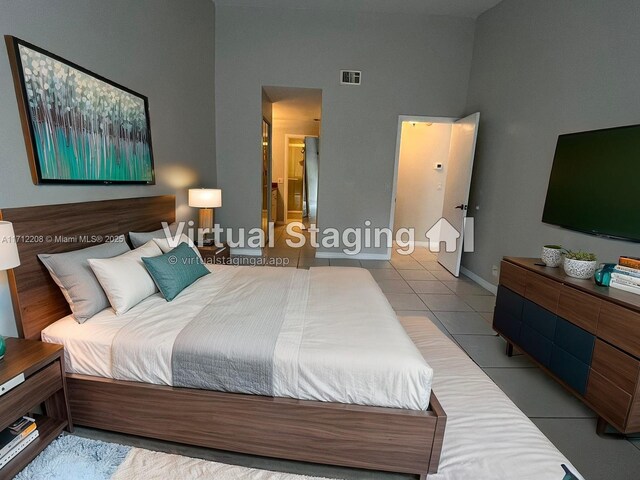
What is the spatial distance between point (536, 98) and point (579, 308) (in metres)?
2.41

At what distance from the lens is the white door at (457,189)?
4.12 meters

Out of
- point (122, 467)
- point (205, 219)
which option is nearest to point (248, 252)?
point (205, 219)

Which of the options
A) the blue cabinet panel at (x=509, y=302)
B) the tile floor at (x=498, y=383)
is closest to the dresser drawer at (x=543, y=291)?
the blue cabinet panel at (x=509, y=302)

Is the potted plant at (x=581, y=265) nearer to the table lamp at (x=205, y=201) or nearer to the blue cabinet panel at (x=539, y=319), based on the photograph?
the blue cabinet panel at (x=539, y=319)

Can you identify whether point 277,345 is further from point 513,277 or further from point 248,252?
point 248,252

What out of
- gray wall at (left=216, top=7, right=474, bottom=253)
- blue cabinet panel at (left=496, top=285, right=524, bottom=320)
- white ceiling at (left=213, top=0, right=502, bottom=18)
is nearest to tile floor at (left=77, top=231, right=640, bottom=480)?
blue cabinet panel at (left=496, top=285, right=524, bottom=320)

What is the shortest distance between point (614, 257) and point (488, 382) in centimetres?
143

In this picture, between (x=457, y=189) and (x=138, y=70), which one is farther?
(x=457, y=189)

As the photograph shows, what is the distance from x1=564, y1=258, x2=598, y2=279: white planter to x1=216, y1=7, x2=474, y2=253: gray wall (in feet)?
10.2

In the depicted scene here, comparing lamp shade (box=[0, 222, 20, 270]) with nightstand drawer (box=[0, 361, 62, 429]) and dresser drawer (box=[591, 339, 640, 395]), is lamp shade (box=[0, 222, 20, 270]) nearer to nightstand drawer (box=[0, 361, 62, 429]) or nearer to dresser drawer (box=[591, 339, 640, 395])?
nightstand drawer (box=[0, 361, 62, 429])

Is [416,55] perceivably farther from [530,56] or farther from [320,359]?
[320,359]

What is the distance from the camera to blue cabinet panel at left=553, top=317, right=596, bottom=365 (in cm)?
175

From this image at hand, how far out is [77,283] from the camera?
5.48ft

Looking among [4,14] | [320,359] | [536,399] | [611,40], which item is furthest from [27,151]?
[611,40]
